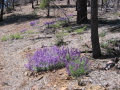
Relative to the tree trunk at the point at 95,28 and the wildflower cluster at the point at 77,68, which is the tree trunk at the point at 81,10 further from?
the wildflower cluster at the point at 77,68

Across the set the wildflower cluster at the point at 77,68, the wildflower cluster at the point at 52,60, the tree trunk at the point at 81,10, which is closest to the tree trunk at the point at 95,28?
the wildflower cluster at the point at 52,60

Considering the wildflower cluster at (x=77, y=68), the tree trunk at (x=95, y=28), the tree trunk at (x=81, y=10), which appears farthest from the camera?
the tree trunk at (x=81, y=10)

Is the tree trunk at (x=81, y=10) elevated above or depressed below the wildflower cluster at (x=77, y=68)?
above

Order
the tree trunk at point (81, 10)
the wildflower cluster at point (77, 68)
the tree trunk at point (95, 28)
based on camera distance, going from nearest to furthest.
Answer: the wildflower cluster at point (77, 68) < the tree trunk at point (95, 28) < the tree trunk at point (81, 10)

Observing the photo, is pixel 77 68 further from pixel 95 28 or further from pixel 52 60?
pixel 95 28

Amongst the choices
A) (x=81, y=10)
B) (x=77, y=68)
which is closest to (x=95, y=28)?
(x=77, y=68)

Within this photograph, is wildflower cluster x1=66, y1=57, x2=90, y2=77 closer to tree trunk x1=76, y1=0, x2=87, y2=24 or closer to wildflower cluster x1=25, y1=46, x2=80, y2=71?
wildflower cluster x1=25, y1=46, x2=80, y2=71

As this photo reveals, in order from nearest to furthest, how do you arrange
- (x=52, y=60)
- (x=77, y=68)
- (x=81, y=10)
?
1. (x=77, y=68)
2. (x=52, y=60)
3. (x=81, y=10)

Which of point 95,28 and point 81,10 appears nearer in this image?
point 95,28

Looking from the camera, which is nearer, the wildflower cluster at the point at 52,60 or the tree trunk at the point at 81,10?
the wildflower cluster at the point at 52,60

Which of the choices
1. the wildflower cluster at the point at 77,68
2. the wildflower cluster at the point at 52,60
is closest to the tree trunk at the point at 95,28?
the wildflower cluster at the point at 52,60

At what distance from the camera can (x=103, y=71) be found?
4203mm

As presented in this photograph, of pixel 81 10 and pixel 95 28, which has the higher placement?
pixel 81 10

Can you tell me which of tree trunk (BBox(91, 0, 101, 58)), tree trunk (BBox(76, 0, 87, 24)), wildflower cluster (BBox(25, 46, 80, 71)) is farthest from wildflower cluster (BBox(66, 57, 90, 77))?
tree trunk (BBox(76, 0, 87, 24))
